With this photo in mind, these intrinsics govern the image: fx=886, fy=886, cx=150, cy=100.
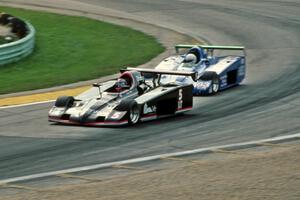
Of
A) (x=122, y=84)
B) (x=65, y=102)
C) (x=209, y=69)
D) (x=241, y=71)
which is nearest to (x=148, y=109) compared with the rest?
(x=122, y=84)

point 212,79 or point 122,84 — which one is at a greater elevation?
point 122,84

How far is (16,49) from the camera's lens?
93.0ft

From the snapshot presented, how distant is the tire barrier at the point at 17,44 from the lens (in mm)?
27766

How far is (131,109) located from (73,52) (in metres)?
12.1

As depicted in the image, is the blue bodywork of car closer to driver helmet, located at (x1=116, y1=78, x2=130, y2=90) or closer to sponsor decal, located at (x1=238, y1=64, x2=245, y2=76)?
sponsor decal, located at (x1=238, y1=64, x2=245, y2=76)

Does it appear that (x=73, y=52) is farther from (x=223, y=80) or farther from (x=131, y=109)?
(x=131, y=109)

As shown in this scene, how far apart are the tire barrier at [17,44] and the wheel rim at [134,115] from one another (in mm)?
9597

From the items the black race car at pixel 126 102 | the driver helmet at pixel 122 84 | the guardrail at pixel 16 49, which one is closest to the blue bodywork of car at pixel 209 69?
the black race car at pixel 126 102

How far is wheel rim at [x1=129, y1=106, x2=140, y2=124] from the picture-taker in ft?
61.6

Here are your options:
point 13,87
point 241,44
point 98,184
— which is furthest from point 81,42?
point 98,184

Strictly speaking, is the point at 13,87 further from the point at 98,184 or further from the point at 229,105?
the point at 98,184

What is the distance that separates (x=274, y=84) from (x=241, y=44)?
8281mm

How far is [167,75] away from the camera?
71.5 ft

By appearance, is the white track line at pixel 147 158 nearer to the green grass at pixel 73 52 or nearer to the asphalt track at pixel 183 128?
the asphalt track at pixel 183 128
